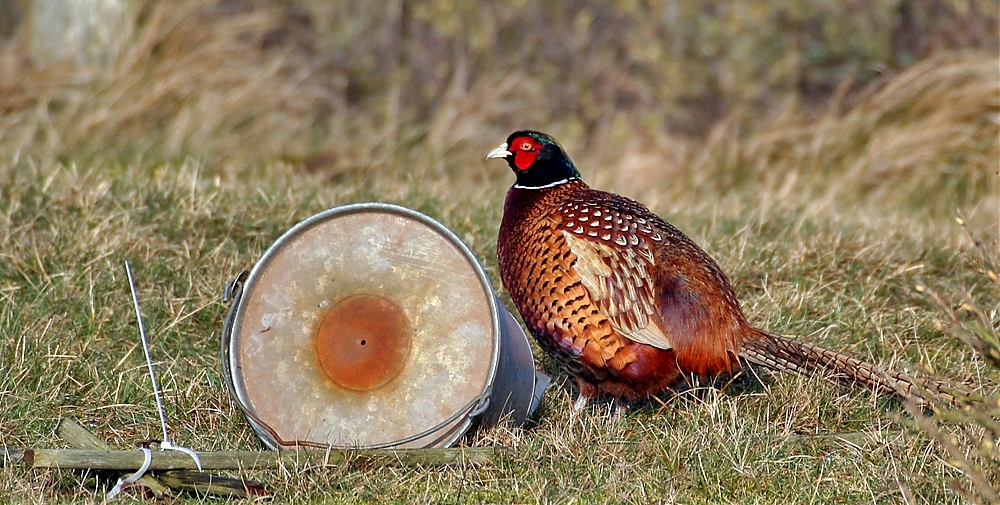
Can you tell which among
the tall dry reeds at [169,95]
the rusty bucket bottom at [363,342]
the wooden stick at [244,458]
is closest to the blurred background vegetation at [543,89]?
the tall dry reeds at [169,95]

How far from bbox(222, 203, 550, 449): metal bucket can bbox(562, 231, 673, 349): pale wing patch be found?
335 millimetres

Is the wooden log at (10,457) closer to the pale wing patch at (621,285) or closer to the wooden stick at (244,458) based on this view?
the wooden stick at (244,458)

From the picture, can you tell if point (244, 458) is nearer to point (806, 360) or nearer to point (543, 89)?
point (806, 360)

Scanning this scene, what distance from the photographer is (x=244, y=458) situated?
309cm

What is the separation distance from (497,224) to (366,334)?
6.31 feet

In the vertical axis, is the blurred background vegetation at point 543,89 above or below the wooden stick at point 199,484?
below

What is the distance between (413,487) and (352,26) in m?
5.77

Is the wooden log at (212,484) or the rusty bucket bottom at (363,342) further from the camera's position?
the rusty bucket bottom at (363,342)

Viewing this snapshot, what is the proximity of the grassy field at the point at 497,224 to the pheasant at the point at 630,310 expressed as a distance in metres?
0.10

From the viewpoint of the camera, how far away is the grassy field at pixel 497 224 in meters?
3.15

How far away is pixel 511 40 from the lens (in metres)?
8.40

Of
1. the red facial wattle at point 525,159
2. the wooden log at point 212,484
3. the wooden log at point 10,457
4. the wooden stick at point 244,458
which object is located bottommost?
the wooden log at point 10,457

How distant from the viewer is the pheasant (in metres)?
3.64

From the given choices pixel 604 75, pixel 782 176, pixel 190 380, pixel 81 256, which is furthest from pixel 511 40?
pixel 190 380
